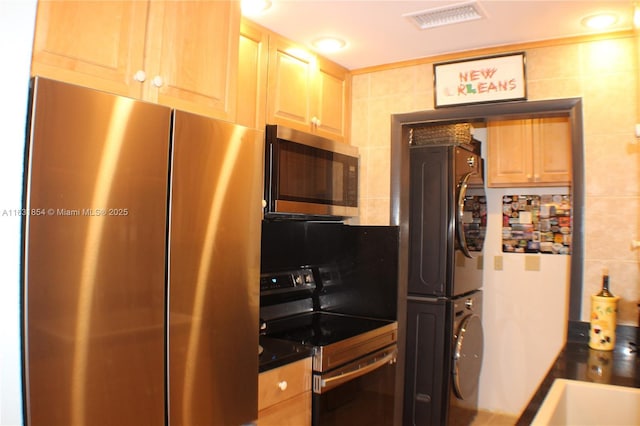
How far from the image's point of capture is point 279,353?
2.07 metres

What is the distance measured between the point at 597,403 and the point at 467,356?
5.82ft

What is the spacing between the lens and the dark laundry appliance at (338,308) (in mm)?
2248

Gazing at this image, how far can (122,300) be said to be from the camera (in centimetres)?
136

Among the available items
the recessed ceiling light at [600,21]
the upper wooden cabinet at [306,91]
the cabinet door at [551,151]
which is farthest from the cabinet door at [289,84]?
the cabinet door at [551,151]

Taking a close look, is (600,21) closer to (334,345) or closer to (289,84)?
(289,84)

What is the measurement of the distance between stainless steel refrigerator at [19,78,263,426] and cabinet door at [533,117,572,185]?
2.45m

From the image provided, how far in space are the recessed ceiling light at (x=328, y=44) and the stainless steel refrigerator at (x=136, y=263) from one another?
101 cm

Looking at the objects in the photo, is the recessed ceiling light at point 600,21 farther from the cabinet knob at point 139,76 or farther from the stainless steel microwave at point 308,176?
the cabinet knob at point 139,76

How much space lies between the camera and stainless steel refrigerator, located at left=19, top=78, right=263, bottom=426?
47.1 inches

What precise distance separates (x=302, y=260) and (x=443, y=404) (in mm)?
1249

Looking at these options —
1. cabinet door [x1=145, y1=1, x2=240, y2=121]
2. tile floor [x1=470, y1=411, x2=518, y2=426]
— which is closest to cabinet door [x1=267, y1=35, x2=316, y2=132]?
cabinet door [x1=145, y1=1, x2=240, y2=121]

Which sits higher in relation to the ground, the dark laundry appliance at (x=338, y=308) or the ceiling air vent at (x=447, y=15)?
the ceiling air vent at (x=447, y=15)

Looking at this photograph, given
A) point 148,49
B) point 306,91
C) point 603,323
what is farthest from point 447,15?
point 603,323

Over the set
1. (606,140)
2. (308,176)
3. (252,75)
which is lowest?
(308,176)
